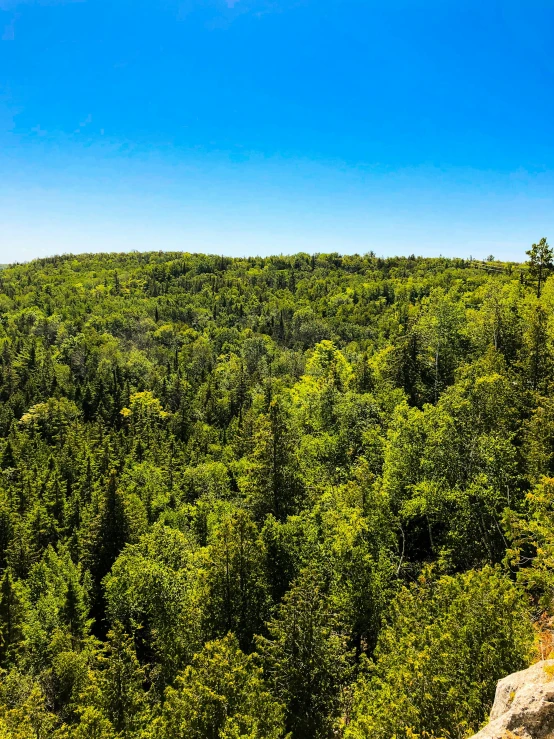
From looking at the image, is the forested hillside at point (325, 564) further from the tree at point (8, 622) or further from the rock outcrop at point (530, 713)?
the rock outcrop at point (530, 713)

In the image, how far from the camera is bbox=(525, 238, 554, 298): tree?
4797 centimetres

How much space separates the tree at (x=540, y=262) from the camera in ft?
157

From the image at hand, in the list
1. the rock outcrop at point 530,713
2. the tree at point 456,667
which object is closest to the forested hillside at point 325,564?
the tree at point 456,667

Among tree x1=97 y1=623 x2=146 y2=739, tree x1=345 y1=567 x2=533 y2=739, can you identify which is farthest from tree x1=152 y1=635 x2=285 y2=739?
tree x1=345 y1=567 x2=533 y2=739

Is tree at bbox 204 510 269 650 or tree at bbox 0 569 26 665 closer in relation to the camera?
tree at bbox 204 510 269 650

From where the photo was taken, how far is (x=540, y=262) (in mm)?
50031

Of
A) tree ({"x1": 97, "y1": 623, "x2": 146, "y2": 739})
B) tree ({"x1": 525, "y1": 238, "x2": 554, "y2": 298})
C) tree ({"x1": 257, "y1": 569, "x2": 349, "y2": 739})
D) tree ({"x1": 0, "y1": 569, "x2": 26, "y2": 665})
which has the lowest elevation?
tree ({"x1": 0, "y1": 569, "x2": 26, "y2": 665})

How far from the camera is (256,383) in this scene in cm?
10994

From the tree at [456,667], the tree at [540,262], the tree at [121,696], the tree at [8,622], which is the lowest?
the tree at [8,622]

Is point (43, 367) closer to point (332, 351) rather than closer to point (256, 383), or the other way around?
point (256, 383)

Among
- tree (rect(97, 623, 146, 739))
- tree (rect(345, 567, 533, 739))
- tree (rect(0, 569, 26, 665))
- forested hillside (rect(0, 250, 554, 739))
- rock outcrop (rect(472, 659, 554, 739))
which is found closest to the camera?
rock outcrop (rect(472, 659, 554, 739))

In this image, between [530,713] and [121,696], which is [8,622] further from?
[530,713]

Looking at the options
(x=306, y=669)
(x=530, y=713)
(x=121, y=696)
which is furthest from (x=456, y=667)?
(x=121, y=696)

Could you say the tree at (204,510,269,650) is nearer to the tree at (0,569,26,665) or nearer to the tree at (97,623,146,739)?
the tree at (97,623,146,739)
